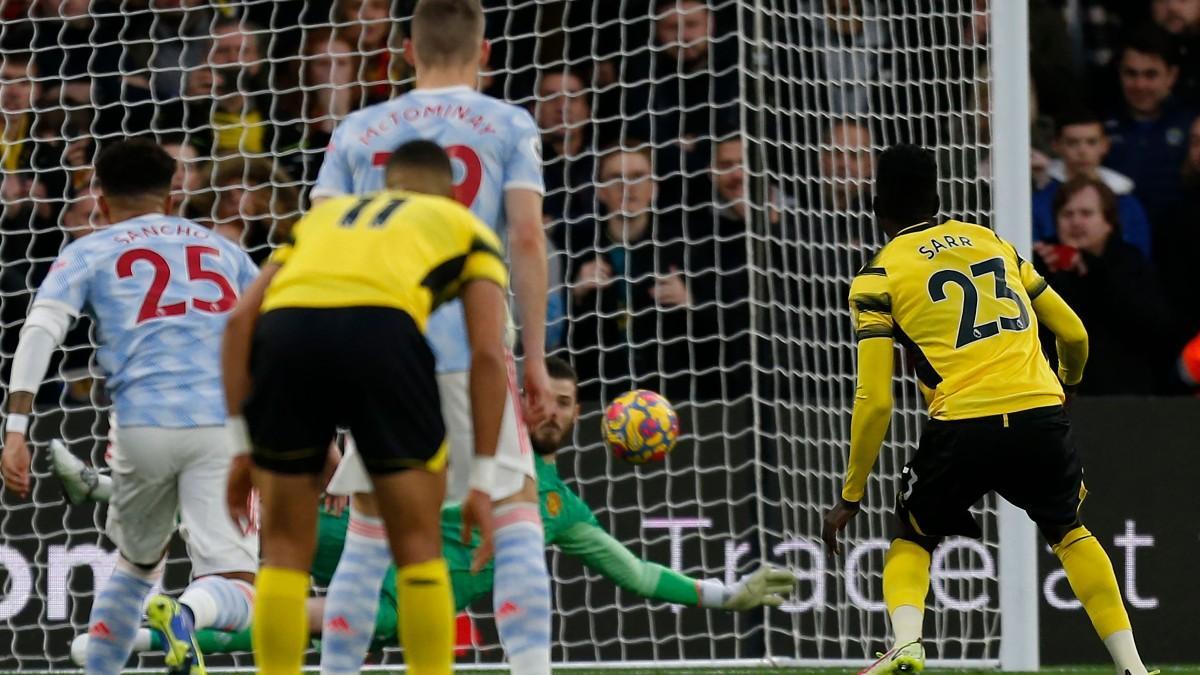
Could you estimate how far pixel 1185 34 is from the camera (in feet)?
32.6

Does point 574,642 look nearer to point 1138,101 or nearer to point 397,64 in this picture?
point 397,64

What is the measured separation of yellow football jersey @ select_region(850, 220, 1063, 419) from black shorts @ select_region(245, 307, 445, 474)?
2147mm

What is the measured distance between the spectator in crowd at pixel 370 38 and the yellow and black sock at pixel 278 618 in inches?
204

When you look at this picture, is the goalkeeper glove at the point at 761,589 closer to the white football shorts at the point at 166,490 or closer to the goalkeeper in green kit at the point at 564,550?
the goalkeeper in green kit at the point at 564,550

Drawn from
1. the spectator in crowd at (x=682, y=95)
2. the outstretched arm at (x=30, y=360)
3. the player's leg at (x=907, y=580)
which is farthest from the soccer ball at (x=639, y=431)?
the outstretched arm at (x=30, y=360)

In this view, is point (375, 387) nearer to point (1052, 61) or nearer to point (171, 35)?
point (171, 35)

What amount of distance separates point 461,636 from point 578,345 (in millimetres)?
1557

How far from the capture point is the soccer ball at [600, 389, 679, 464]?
7.07 meters

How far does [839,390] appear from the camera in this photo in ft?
28.7

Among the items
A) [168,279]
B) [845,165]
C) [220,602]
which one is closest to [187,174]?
[845,165]

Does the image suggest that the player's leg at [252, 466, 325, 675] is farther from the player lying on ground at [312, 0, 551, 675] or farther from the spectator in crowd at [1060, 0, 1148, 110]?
the spectator in crowd at [1060, 0, 1148, 110]

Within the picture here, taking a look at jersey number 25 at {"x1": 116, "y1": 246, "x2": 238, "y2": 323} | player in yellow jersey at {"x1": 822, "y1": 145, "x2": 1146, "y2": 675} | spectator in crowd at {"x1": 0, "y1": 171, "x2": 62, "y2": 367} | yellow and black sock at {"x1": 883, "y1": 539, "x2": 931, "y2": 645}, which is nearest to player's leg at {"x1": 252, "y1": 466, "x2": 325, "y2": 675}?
jersey number 25 at {"x1": 116, "y1": 246, "x2": 238, "y2": 323}

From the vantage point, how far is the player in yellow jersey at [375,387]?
157 inches

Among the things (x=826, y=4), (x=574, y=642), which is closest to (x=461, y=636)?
(x=574, y=642)
